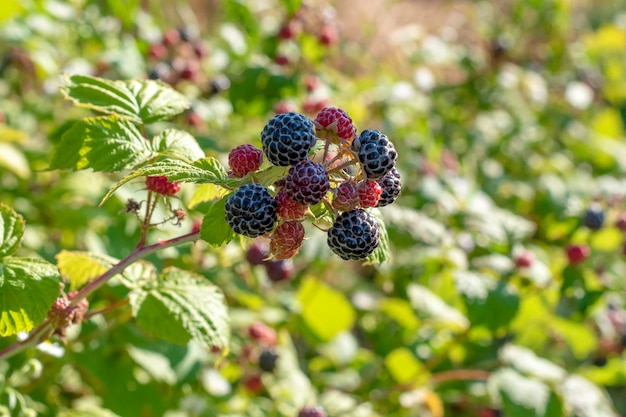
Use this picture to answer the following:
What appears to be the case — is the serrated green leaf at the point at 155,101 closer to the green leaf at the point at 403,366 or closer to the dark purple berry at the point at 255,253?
the dark purple berry at the point at 255,253

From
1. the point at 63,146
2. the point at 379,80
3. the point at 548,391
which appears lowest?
the point at 548,391

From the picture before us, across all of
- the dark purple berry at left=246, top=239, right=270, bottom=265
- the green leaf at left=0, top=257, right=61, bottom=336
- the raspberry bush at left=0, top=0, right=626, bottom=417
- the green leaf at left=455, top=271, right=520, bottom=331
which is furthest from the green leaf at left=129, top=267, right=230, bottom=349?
the green leaf at left=455, top=271, right=520, bottom=331

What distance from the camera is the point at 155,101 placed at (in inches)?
67.2

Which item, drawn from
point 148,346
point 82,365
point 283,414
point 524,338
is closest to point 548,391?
point 524,338

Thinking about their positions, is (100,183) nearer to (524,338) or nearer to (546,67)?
(524,338)

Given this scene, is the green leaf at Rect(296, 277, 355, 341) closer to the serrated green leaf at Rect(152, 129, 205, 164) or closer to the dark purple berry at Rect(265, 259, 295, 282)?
the dark purple berry at Rect(265, 259, 295, 282)

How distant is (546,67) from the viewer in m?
5.07

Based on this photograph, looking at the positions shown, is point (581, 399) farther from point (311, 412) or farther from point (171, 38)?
point (171, 38)

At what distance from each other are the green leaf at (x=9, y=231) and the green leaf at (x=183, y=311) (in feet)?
1.01

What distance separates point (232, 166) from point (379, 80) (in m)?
3.06

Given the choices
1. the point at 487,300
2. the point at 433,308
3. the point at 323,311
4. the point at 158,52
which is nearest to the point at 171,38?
the point at 158,52

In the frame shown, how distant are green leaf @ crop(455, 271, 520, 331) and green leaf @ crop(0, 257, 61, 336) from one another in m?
1.66

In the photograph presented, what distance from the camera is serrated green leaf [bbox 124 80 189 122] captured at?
1.67m

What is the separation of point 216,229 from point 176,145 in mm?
282
